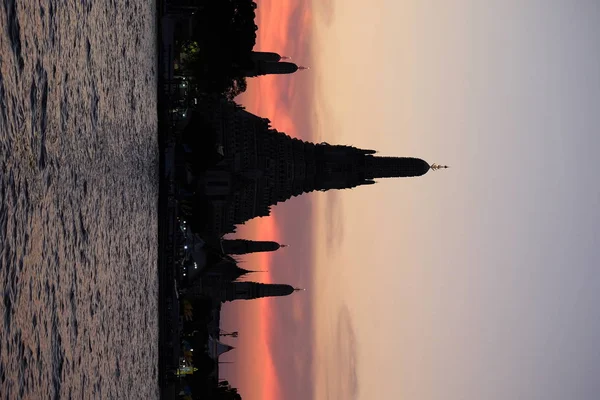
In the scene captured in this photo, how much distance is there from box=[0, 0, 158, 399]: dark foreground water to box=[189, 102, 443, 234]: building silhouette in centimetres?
Result: 3258

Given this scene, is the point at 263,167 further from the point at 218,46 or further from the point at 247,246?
the point at 247,246

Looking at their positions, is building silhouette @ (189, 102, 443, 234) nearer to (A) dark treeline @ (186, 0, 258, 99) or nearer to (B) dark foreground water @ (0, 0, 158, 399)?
(A) dark treeline @ (186, 0, 258, 99)

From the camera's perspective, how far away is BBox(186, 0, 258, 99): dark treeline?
58156mm

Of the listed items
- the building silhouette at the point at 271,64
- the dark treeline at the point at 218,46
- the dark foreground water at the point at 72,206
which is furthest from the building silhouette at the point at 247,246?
the dark foreground water at the point at 72,206

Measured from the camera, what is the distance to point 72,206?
53.0ft

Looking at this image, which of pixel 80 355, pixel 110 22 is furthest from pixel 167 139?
pixel 80 355

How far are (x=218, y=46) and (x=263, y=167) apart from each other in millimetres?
11596

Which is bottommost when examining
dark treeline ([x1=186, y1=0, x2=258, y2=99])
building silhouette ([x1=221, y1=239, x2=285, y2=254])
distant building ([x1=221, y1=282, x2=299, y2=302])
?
distant building ([x1=221, y1=282, x2=299, y2=302])

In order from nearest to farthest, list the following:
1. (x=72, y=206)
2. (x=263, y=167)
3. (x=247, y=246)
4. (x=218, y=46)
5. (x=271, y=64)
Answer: (x=72, y=206)
(x=218, y=46)
(x=263, y=167)
(x=271, y=64)
(x=247, y=246)

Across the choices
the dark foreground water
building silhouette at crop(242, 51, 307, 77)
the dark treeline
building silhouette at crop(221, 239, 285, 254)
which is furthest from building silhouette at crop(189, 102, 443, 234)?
the dark foreground water

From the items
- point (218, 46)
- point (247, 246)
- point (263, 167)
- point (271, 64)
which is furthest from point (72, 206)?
point (247, 246)

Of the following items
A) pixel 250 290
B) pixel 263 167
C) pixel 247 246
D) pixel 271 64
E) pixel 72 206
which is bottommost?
pixel 250 290

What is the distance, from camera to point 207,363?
2283 inches

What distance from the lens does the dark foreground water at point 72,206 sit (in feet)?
38.9
